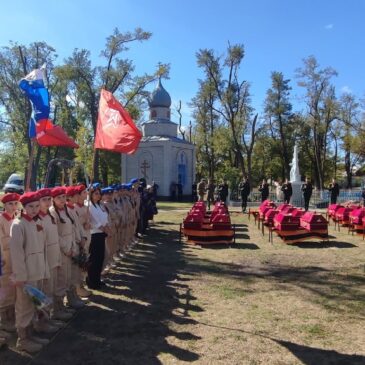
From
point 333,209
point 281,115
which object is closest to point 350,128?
point 281,115

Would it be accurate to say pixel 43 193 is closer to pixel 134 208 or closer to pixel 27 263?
pixel 27 263

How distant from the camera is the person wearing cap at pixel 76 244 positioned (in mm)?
7121

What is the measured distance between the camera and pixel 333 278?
30.5 ft

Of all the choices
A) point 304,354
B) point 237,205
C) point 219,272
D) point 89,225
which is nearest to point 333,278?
point 219,272

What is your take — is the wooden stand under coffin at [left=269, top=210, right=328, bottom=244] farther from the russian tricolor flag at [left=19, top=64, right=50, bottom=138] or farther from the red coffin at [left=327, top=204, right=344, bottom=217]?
the russian tricolor flag at [left=19, top=64, right=50, bottom=138]

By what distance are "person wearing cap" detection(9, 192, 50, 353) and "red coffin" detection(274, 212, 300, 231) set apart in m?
9.05

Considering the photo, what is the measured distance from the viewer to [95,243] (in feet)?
27.4

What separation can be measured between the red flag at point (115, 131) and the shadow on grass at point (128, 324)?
260cm

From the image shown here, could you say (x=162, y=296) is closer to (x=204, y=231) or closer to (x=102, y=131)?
(x=102, y=131)

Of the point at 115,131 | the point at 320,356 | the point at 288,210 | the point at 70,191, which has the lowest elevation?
the point at 320,356

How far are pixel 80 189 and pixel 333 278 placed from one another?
209 inches

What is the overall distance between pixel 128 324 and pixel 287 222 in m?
8.09

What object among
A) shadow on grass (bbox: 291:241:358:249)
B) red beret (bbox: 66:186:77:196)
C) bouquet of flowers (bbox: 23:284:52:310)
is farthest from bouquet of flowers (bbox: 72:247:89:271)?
shadow on grass (bbox: 291:241:358:249)

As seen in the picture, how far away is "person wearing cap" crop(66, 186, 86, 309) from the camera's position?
712cm
